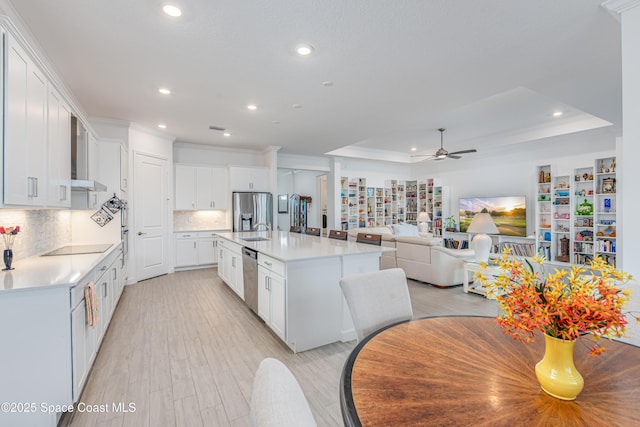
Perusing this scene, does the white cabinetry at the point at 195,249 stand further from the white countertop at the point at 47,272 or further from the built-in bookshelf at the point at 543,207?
the built-in bookshelf at the point at 543,207

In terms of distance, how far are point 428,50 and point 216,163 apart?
17.5ft

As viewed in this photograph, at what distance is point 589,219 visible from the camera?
5.89 m

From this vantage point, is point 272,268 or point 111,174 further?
point 111,174

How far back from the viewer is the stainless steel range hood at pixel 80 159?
9.75 ft

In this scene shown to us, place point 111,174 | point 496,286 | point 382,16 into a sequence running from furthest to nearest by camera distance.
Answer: point 111,174, point 382,16, point 496,286

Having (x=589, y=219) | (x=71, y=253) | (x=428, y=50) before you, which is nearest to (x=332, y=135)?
(x=428, y=50)

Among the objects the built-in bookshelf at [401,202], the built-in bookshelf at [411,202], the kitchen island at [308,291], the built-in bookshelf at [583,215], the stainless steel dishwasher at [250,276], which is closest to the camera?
the kitchen island at [308,291]

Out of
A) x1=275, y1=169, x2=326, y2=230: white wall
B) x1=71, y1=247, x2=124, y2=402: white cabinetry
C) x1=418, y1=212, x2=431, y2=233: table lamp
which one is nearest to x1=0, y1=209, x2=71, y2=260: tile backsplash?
x1=71, y1=247, x2=124, y2=402: white cabinetry

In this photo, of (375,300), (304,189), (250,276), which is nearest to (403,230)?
(304,189)

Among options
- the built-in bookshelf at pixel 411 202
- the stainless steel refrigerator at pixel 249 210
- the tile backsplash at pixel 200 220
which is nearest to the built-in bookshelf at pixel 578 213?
the built-in bookshelf at pixel 411 202

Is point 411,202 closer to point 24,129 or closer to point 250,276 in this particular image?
point 250,276

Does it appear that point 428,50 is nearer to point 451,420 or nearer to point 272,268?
point 272,268

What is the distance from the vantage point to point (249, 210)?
6.43 meters

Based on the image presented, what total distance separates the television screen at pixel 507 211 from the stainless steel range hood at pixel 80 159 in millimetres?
7935
